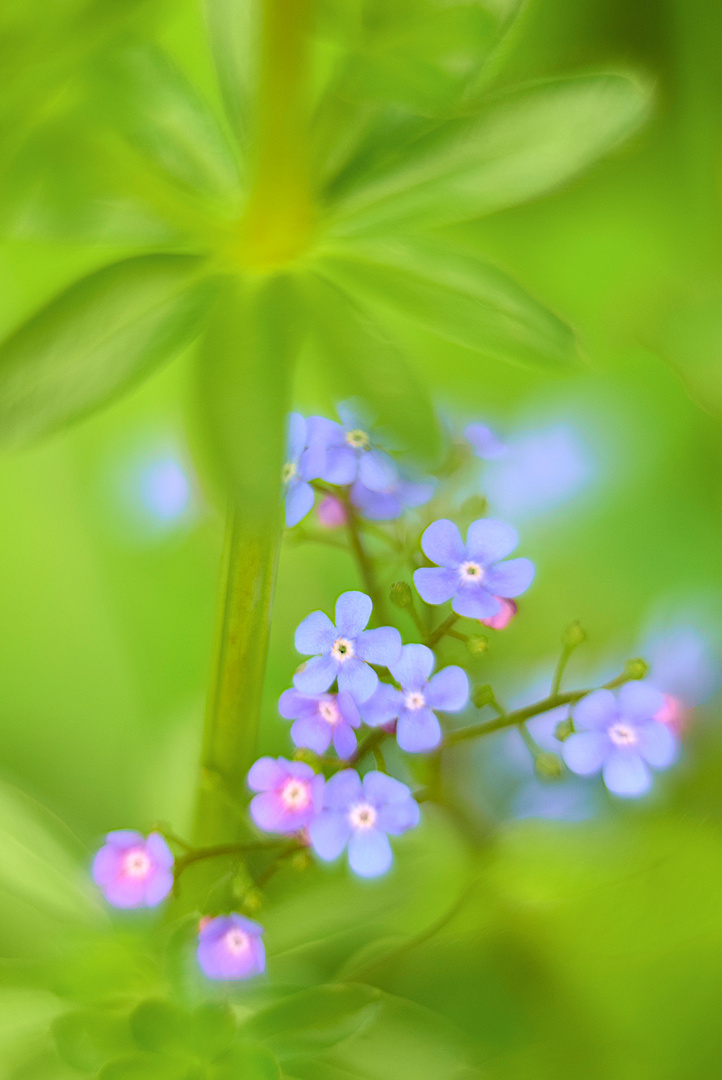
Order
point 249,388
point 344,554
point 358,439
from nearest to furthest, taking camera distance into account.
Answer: point 249,388
point 358,439
point 344,554

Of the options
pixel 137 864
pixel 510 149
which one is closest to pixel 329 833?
pixel 137 864

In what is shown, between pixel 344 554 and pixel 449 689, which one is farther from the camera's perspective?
pixel 344 554

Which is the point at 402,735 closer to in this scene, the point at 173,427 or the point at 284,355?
the point at 284,355

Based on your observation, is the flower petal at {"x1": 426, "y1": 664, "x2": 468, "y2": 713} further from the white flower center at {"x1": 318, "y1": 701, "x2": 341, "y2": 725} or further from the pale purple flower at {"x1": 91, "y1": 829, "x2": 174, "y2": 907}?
the pale purple flower at {"x1": 91, "y1": 829, "x2": 174, "y2": 907}

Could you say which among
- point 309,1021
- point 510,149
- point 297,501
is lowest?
point 309,1021

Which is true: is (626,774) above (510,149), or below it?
below

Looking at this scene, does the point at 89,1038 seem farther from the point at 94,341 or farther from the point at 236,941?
the point at 94,341

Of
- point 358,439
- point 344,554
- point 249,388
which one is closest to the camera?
point 249,388
